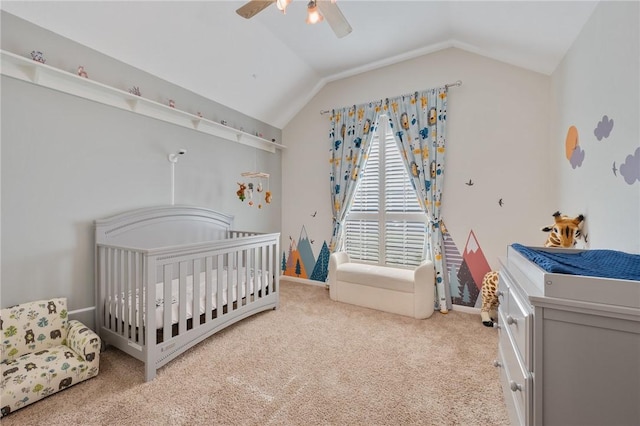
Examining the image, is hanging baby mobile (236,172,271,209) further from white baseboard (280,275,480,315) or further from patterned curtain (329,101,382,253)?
white baseboard (280,275,480,315)

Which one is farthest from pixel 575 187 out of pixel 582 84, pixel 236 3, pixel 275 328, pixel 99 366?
pixel 99 366

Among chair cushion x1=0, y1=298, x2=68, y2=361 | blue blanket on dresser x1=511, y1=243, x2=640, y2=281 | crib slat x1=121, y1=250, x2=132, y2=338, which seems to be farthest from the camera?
crib slat x1=121, y1=250, x2=132, y2=338

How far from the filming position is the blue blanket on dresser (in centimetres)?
87

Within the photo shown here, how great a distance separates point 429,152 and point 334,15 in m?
1.77

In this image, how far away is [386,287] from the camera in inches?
Result: 111

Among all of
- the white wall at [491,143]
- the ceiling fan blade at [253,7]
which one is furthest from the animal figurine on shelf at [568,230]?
the ceiling fan blade at [253,7]

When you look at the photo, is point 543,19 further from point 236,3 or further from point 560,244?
point 236,3

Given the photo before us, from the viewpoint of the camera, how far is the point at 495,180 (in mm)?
2729

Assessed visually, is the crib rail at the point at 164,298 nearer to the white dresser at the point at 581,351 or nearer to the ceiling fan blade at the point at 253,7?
the ceiling fan blade at the point at 253,7

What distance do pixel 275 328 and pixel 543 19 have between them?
125 inches

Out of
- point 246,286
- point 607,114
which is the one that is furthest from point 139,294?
point 607,114

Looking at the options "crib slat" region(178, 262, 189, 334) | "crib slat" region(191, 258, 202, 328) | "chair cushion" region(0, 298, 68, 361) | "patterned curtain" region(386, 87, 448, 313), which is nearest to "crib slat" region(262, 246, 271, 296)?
"crib slat" region(191, 258, 202, 328)

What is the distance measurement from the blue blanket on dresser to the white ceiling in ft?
5.23

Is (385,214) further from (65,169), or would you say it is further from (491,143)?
(65,169)
